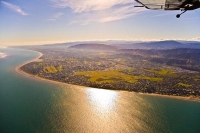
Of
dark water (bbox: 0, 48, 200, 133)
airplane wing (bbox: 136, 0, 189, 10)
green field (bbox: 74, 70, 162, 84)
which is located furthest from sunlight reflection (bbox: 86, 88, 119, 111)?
airplane wing (bbox: 136, 0, 189, 10)

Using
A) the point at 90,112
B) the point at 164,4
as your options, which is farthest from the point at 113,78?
the point at 164,4

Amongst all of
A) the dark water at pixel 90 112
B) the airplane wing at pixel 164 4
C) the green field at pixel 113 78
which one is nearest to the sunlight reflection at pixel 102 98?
the dark water at pixel 90 112

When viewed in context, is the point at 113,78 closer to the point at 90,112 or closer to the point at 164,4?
the point at 90,112

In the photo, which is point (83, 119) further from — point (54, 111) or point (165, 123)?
point (165, 123)

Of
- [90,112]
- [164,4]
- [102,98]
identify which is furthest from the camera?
[102,98]

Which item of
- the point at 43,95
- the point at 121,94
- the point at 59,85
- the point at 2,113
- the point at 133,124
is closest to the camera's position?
the point at 133,124

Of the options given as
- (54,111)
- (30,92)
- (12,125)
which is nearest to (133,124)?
(54,111)

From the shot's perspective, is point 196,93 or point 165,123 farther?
point 196,93
